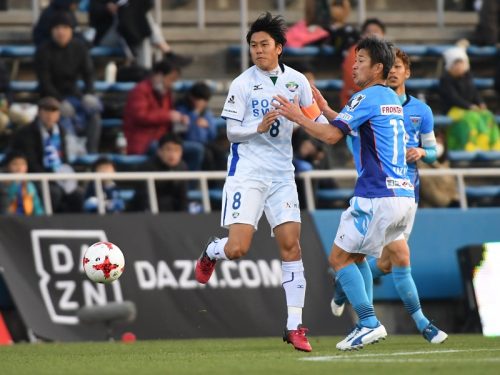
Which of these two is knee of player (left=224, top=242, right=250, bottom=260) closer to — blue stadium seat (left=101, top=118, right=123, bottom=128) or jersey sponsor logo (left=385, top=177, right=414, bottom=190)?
jersey sponsor logo (left=385, top=177, right=414, bottom=190)

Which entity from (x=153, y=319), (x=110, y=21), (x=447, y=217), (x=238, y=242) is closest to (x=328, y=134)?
(x=238, y=242)

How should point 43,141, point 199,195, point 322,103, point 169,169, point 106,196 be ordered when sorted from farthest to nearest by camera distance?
1. point 199,195
2. point 169,169
3. point 43,141
4. point 106,196
5. point 322,103

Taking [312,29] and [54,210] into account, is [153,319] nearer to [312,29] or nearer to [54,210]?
[54,210]

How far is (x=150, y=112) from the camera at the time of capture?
663 inches

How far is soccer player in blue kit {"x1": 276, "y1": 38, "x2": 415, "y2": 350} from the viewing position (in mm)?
10531

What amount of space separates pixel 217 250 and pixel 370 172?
4.95 ft

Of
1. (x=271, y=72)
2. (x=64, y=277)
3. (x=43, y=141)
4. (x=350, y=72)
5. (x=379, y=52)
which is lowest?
(x=64, y=277)

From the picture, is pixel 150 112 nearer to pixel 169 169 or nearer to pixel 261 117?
pixel 169 169

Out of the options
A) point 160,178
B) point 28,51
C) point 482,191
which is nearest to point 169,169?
point 160,178

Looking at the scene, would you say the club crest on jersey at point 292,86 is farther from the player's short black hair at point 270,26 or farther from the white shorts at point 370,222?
the white shorts at point 370,222

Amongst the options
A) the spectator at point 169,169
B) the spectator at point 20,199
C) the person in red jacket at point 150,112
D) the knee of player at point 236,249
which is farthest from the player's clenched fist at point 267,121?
the person in red jacket at point 150,112

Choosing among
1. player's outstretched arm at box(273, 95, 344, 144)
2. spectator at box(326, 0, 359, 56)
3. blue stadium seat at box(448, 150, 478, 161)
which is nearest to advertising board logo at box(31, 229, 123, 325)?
player's outstretched arm at box(273, 95, 344, 144)

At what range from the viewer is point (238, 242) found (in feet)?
36.6

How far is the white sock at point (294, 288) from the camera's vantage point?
11.2m
